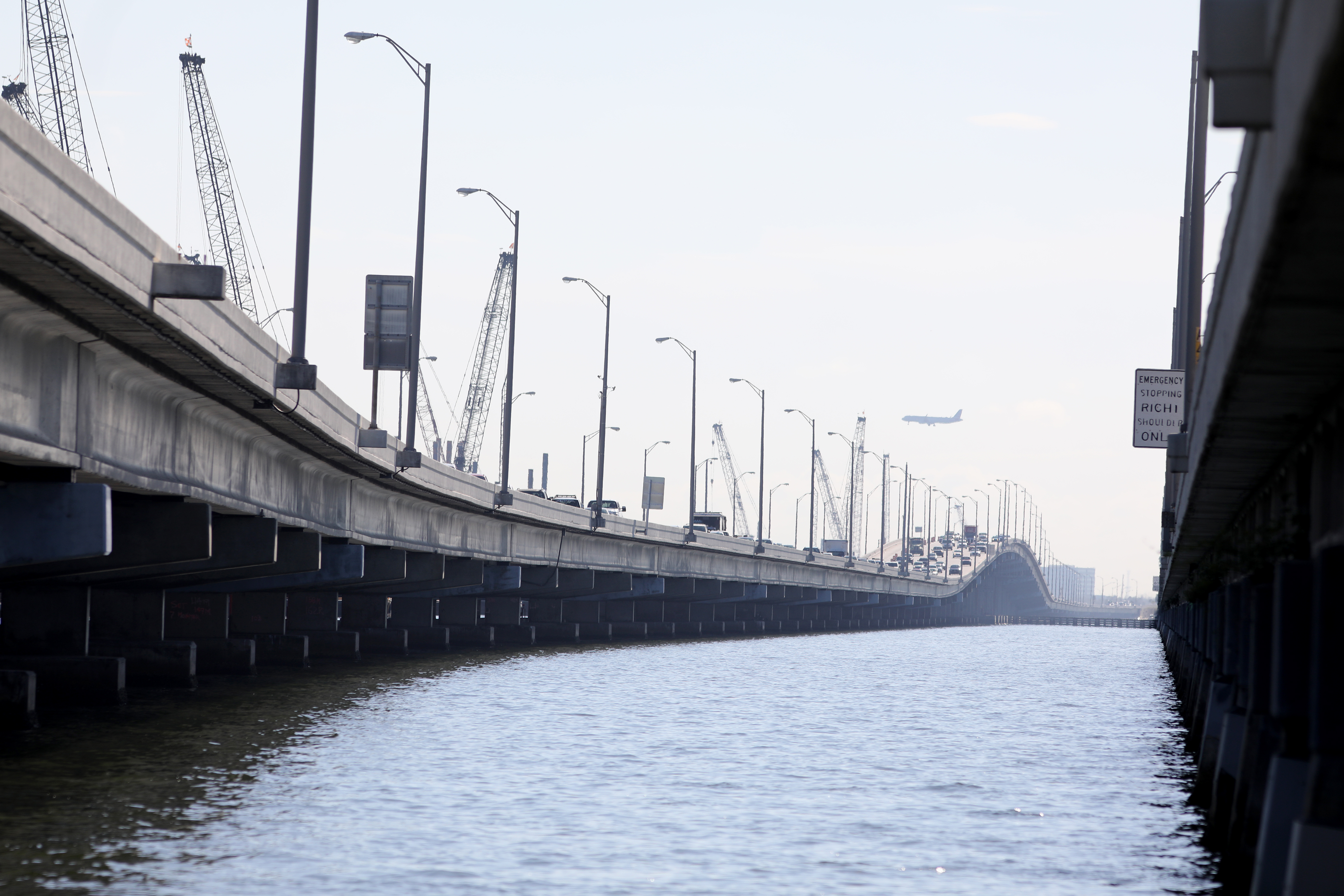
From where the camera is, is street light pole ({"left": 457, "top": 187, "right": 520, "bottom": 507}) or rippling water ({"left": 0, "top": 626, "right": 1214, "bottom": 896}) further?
street light pole ({"left": 457, "top": 187, "right": 520, "bottom": 507})

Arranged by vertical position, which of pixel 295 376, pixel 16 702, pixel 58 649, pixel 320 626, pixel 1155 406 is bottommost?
pixel 320 626

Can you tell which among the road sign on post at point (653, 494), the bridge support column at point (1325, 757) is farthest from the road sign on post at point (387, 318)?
the road sign on post at point (653, 494)

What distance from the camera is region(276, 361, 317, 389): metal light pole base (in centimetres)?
3070

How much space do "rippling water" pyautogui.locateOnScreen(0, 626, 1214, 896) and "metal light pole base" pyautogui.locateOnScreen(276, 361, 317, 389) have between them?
6444 mm

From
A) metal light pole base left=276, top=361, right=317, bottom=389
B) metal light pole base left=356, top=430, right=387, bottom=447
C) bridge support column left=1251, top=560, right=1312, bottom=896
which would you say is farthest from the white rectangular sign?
bridge support column left=1251, top=560, right=1312, bottom=896

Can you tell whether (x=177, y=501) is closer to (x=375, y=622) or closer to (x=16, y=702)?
(x=16, y=702)

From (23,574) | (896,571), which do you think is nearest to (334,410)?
(23,574)

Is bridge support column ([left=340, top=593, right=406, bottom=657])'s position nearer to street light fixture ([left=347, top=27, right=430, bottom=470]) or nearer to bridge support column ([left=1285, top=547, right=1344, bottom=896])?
street light fixture ([left=347, top=27, right=430, bottom=470])

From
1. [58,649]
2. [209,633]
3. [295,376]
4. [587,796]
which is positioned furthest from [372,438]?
[587,796]

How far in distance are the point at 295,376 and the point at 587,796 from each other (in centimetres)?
1106

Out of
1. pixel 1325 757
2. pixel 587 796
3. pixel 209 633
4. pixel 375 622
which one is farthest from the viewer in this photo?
pixel 375 622

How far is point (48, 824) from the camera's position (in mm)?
19875

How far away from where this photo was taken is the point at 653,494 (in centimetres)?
10481

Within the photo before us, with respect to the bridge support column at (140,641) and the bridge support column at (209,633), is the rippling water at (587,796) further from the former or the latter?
the bridge support column at (209,633)
